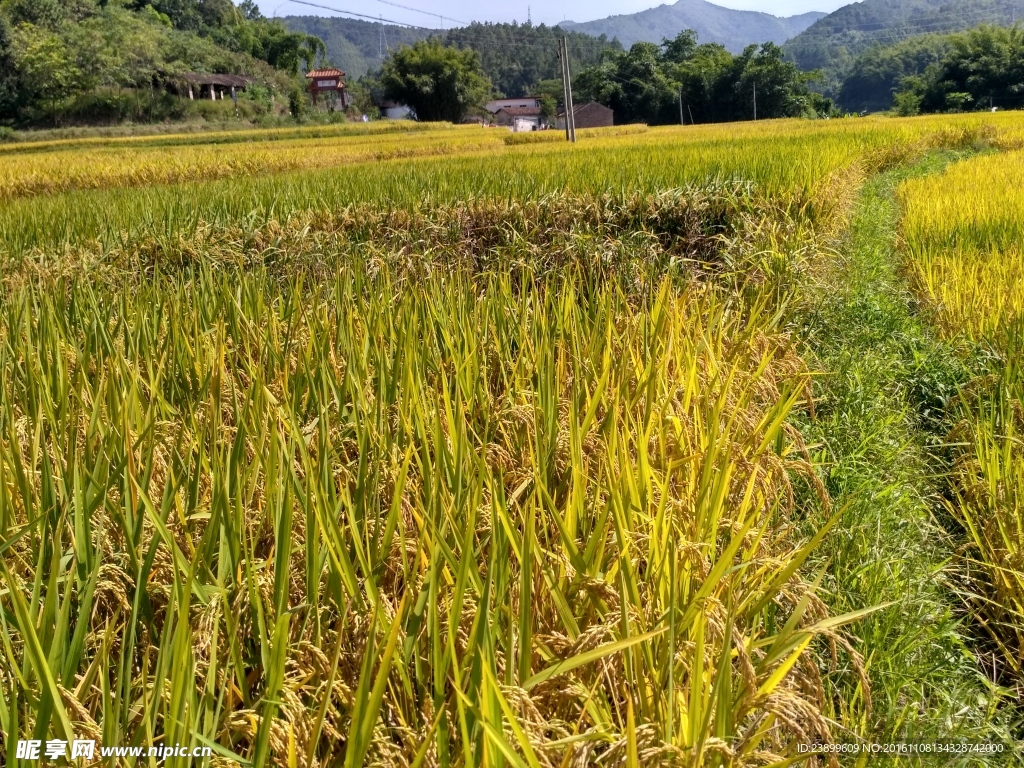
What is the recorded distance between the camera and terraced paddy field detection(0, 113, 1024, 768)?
0.86 meters

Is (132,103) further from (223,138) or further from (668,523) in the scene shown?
(668,523)

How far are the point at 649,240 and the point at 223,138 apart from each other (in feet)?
88.7

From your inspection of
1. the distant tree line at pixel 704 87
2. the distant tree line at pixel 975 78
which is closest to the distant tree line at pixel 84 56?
the distant tree line at pixel 704 87

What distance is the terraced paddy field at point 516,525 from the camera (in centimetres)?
86

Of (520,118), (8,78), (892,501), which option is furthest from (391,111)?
(892,501)

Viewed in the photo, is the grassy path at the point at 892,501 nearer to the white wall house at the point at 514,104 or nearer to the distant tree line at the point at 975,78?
the distant tree line at the point at 975,78

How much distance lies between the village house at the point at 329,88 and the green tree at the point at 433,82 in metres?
7.50

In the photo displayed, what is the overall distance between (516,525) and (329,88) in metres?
74.3

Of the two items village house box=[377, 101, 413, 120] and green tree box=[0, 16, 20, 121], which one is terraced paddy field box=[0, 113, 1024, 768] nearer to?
green tree box=[0, 16, 20, 121]

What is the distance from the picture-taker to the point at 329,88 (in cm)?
6712

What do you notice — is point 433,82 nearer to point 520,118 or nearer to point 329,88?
point 520,118

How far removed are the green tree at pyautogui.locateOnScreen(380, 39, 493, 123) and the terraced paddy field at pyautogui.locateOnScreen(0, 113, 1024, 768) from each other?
5071 centimetres

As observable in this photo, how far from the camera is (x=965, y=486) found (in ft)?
6.52

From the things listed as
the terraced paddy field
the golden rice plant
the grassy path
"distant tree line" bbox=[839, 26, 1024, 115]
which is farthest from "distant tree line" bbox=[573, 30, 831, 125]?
the golden rice plant
